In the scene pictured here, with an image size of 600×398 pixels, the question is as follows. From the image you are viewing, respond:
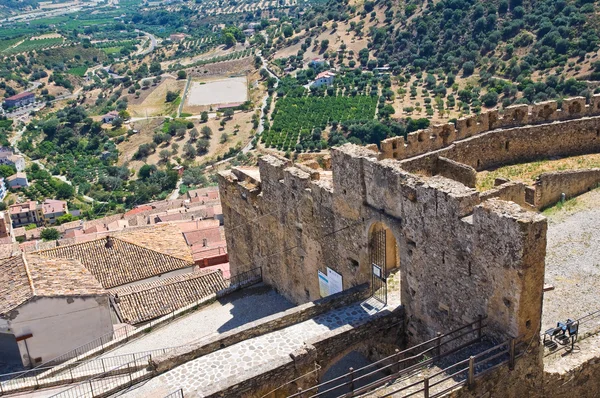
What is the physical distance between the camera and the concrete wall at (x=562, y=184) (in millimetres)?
18703

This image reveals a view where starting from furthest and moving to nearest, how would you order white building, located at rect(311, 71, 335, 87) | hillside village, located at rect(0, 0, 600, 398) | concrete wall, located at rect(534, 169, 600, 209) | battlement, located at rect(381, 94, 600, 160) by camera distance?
white building, located at rect(311, 71, 335, 87), battlement, located at rect(381, 94, 600, 160), concrete wall, located at rect(534, 169, 600, 209), hillside village, located at rect(0, 0, 600, 398)

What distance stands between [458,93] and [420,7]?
34.8 metres

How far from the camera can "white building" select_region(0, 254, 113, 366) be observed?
754 inches

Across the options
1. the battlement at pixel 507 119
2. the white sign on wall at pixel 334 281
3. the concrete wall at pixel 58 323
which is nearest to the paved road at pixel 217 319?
the white sign on wall at pixel 334 281

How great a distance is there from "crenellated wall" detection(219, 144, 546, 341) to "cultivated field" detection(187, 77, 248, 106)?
10482cm

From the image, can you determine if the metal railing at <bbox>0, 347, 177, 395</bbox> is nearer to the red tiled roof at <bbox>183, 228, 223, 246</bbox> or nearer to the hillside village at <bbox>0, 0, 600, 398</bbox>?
the hillside village at <bbox>0, 0, 600, 398</bbox>

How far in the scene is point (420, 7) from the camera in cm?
10762

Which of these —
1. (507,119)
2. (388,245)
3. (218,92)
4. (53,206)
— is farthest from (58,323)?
(218,92)

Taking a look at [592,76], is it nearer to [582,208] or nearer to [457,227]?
[582,208]

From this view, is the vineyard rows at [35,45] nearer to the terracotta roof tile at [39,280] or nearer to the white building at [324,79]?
the white building at [324,79]

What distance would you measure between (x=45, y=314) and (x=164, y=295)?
17.9ft

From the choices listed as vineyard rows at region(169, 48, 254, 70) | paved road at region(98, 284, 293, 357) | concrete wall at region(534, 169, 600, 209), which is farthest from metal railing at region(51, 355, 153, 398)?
vineyard rows at region(169, 48, 254, 70)

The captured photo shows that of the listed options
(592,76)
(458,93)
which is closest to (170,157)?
(458,93)

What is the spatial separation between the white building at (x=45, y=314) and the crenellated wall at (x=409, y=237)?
599 centimetres
